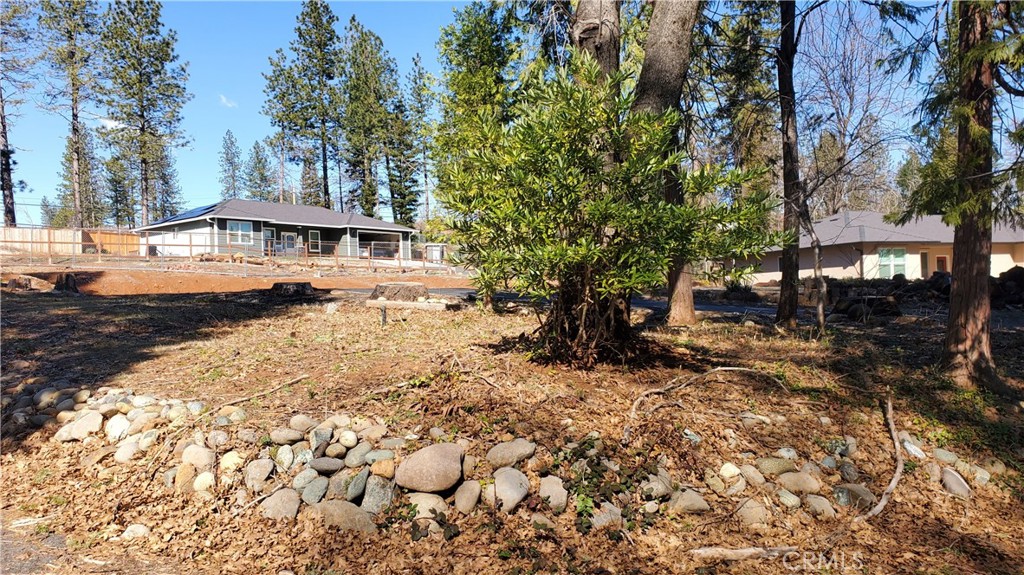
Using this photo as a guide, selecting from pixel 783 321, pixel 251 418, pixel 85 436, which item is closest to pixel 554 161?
pixel 251 418

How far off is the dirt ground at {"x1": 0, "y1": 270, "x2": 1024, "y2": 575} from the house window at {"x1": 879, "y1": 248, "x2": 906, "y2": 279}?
20683 mm

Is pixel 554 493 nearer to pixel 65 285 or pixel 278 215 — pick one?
pixel 65 285

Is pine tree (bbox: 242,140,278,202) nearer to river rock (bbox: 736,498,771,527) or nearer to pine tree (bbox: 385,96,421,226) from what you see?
pine tree (bbox: 385,96,421,226)

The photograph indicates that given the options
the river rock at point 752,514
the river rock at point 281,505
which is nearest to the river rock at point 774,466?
the river rock at point 752,514

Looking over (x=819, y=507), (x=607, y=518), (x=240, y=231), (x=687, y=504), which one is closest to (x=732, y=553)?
(x=687, y=504)

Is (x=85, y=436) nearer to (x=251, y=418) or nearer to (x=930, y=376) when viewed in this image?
(x=251, y=418)

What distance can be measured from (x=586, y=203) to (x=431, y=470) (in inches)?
95.6

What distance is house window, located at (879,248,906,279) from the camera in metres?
25.1

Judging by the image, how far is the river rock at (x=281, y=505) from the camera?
3578mm

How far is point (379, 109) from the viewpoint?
4122 cm

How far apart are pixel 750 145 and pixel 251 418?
1034 centimetres

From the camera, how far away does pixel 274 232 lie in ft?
117

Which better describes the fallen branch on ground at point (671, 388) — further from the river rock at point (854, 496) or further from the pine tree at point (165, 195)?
the pine tree at point (165, 195)

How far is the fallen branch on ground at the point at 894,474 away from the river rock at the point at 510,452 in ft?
7.32
